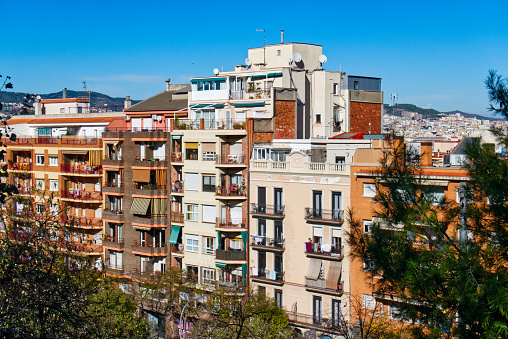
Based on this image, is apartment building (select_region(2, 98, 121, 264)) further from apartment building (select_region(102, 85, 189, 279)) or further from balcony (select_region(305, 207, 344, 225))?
balcony (select_region(305, 207, 344, 225))

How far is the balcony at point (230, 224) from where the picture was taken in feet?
158

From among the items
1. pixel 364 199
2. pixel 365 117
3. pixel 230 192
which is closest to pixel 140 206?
pixel 230 192

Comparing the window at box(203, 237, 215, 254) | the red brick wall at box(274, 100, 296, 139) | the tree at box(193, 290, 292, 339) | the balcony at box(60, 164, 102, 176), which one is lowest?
the tree at box(193, 290, 292, 339)

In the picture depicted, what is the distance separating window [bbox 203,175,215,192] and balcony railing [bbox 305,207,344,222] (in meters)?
8.33

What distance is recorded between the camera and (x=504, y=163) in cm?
2303

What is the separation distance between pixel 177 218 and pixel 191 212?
145 centimetres

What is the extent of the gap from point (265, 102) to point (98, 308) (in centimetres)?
2038

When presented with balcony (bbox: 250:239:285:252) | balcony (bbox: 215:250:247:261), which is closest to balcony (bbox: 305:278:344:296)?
balcony (bbox: 250:239:285:252)

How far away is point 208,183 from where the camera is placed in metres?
50.3

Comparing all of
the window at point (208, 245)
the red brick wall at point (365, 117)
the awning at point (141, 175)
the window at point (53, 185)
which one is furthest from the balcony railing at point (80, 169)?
the red brick wall at point (365, 117)

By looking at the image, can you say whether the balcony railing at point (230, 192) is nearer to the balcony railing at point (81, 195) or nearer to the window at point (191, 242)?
the window at point (191, 242)

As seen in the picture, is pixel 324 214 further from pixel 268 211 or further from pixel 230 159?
pixel 230 159

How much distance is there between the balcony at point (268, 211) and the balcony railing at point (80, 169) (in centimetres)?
1620

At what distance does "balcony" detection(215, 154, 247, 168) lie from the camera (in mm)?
48312
